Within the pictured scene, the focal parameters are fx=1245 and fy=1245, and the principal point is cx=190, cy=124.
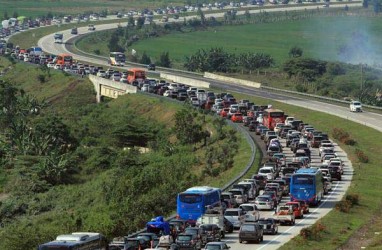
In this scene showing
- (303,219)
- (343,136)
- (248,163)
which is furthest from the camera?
(343,136)

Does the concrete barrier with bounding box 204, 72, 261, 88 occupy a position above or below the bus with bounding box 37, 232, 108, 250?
below

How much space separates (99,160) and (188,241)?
191ft

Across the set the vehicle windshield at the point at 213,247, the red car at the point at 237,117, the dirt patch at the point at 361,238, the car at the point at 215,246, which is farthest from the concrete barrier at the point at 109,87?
the vehicle windshield at the point at 213,247

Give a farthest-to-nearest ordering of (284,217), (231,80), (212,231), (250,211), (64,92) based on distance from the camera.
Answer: (231,80), (64,92), (250,211), (284,217), (212,231)

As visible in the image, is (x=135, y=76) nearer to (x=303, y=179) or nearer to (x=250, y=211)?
(x=303, y=179)

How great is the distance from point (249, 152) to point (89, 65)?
298 feet

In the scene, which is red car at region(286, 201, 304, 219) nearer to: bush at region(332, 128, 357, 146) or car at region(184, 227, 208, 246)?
car at region(184, 227, 208, 246)

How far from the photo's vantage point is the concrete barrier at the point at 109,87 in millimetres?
157375

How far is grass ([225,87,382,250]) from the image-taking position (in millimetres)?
66938

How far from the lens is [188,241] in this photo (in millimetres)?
61719

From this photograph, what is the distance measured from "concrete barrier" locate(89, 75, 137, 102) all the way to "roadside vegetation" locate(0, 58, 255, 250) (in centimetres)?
152

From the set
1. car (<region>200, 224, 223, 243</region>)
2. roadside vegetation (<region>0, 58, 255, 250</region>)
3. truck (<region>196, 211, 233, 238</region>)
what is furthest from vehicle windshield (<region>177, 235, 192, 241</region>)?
roadside vegetation (<region>0, 58, 255, 250</region>)

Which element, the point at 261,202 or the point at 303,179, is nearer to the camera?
the point at 261,202

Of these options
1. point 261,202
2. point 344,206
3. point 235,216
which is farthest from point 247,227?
point 344,206
